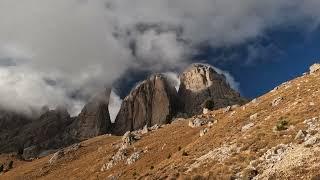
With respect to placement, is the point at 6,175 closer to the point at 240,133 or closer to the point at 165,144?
the point at 165,144

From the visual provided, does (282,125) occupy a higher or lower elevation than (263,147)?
higher

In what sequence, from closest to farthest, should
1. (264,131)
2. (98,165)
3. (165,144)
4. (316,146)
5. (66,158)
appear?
(316,146) → (264,131) → (165,144) → (98,165) → (66,158)

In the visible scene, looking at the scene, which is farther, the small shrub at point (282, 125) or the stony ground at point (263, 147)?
the small shrub at point (282, 125)

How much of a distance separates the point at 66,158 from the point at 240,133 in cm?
8905

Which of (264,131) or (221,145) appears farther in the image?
(221,145)

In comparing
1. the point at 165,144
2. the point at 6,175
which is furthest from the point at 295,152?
the point at 6,175

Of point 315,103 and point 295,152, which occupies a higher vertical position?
point 315,103

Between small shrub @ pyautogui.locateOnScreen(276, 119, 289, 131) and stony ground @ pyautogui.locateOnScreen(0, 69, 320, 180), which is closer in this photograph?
stony ground @ pyautogui.locateOnScreen(0, 69, 320, 180)

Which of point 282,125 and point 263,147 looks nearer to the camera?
point 263,147

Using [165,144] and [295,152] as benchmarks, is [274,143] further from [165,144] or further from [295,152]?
[165,144]

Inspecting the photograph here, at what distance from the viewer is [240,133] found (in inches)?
2149

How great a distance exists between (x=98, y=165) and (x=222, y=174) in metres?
62.8

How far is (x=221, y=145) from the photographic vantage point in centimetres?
5300

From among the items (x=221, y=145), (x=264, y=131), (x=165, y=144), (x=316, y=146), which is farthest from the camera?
(x=165, y=144)
